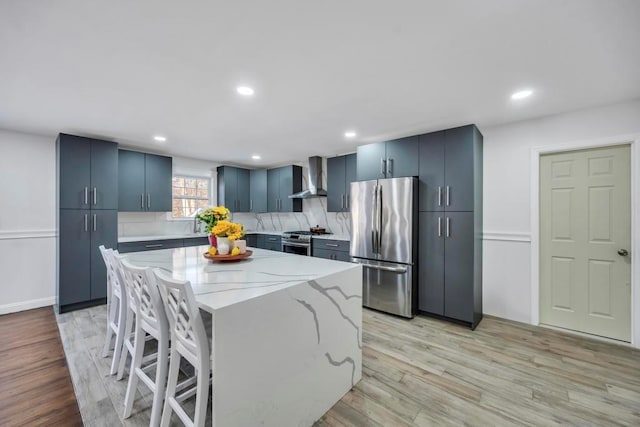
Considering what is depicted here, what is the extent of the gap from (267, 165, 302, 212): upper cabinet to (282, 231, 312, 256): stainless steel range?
2.30ft

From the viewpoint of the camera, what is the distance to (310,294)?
1710 mm

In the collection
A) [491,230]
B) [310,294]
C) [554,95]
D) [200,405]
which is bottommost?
[200,405]

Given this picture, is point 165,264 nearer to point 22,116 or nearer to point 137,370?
point 137,370

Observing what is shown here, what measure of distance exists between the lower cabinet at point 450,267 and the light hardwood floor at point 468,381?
0.94ft

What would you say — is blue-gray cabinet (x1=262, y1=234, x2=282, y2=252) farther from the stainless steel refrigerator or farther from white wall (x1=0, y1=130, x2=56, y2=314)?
white wall (x1=0, y1=130, x2=56, y2=314)

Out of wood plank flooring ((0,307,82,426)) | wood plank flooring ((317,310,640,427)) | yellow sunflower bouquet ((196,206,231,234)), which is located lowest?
wood plank flooring ((317,310,640,427))

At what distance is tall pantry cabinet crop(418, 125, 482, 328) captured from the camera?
3076mm

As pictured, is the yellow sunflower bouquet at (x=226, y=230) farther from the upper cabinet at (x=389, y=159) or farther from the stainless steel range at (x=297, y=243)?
the stainless steel range at (x=297, y=243)

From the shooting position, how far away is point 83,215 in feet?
11.9

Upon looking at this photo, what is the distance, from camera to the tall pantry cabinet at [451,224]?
3.08 m

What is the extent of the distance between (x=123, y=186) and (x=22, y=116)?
4.58ft

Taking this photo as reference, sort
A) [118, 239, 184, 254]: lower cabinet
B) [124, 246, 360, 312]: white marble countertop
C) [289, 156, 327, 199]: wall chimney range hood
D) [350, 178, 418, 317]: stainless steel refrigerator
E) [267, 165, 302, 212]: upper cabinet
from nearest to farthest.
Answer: [124, 246, 360, 312]: white marble countertop < [350, 178, 418, 317]: stainless steel refrigerator < [118, 239, 184, 254]: lower cabinet < [289, 156, 327, 199]: wall chimney range hood < [267, 165, 302, 212]: upper cabinet

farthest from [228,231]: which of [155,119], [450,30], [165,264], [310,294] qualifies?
[450,30]

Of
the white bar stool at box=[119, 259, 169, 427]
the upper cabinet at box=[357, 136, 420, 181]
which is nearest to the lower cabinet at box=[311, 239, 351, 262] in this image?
the upper cabinet at box=[357, 136, 420, 181]
